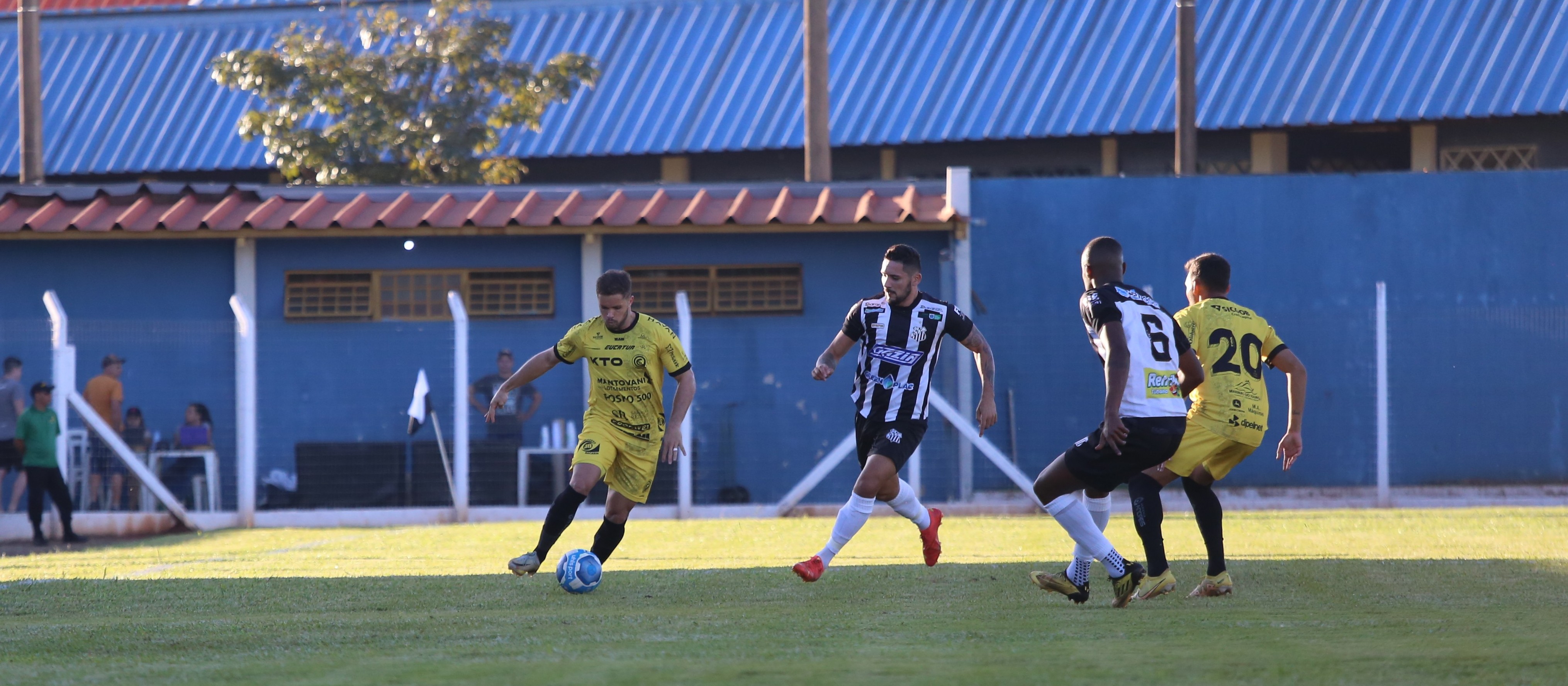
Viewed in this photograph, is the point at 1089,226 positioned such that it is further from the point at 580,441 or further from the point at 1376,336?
the point at 580,441

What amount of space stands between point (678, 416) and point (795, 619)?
2040 mm

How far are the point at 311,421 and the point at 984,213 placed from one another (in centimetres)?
736

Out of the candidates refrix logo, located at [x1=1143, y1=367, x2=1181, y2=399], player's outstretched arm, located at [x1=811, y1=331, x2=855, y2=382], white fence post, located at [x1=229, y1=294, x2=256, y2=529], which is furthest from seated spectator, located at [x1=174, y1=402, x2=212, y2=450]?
refrix logo, located at [x1=1143, y1=367, x2=1181, y2=399]

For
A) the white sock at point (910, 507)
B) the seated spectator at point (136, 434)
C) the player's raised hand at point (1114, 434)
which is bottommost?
the white sock at point (910, 507)

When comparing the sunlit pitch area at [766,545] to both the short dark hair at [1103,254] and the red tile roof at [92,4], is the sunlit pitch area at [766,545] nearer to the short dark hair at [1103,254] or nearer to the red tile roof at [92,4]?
the short dark hair at [1103,254]

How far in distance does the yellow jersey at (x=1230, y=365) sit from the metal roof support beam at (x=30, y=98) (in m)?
17.0

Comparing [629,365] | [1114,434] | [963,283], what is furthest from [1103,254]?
[963,283]

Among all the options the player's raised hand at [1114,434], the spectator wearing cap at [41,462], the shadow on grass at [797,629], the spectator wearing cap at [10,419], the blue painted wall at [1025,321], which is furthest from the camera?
the blue painted wall at [1025,321]

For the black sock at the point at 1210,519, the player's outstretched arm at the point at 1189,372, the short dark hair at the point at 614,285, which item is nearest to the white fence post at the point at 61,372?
the short dark hair at the point at 614,285

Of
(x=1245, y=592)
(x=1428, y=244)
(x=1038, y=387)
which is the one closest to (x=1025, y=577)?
(x=1245, y=592)

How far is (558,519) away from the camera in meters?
8.43

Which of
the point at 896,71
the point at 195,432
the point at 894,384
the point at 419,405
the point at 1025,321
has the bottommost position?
the point at 195,432

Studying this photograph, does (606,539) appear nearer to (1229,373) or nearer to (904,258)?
(904,258)

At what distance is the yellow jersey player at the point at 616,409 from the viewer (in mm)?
8336
